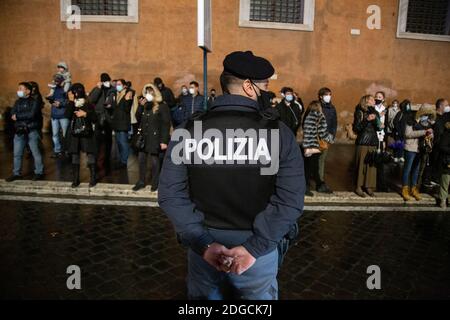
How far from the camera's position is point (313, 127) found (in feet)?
21.4

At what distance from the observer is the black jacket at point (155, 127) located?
6594 mm

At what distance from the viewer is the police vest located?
1.96m

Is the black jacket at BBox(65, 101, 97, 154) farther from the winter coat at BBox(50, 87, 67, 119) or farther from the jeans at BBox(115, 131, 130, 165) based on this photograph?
the winter coat at BBox(50, 87, 67, 119)

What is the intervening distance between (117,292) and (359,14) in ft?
45.8

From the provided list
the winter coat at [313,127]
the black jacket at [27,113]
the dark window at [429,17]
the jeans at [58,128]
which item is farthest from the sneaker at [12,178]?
the dark window at [429,17]

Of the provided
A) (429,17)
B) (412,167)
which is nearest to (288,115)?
(412,167)

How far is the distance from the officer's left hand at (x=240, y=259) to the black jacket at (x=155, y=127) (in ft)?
15.9

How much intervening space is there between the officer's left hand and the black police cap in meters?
0.97

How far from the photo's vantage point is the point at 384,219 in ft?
18.9

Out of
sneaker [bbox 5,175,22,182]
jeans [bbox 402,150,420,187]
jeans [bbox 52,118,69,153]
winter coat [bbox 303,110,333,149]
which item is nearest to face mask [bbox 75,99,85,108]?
sneaker [bbox 5,175,22,182]

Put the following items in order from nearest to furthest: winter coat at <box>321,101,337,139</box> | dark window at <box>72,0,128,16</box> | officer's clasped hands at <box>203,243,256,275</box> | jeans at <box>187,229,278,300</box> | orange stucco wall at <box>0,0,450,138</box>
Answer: officer's clasped hands at <box>203,243,256,275</box>, jeans at <box>187,229,278,300</box>, winter coat at <box>321,101,337,139</box>, orange stucco wall at <box>0,0,450,138</box>, dark window at <box>72,0,128,16</box>

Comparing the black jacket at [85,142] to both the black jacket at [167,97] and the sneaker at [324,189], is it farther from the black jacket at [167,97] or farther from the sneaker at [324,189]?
the black jacket at [167,97]

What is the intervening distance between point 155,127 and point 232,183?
192 inches
